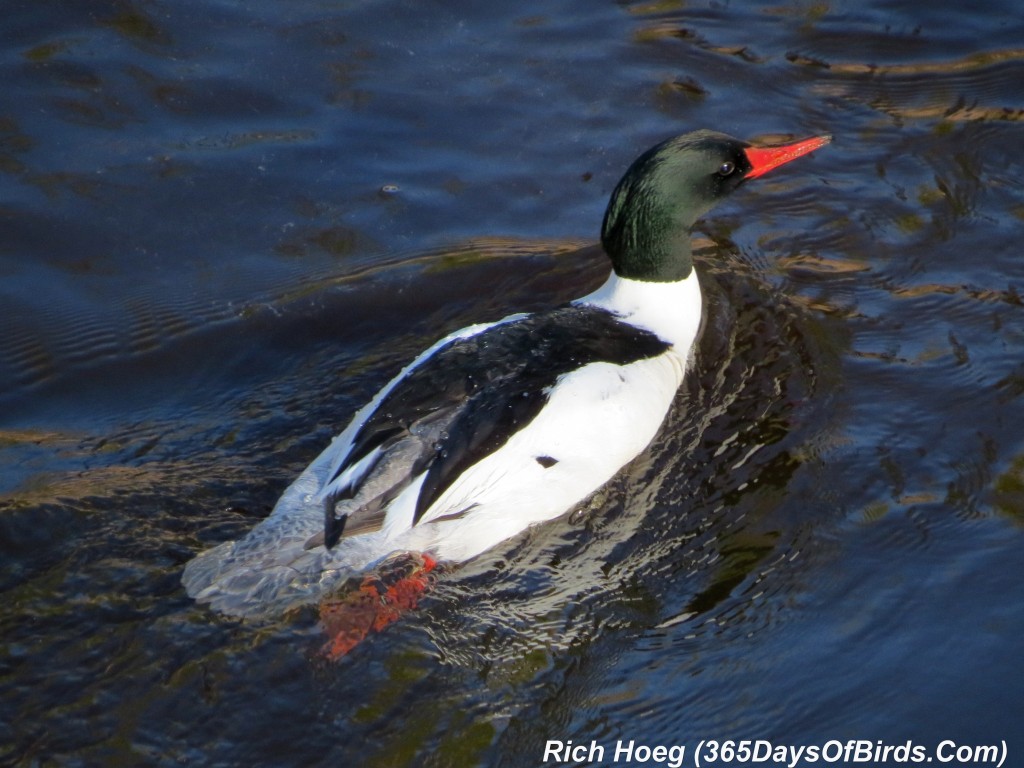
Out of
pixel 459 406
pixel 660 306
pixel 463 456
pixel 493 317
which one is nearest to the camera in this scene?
pixel 463 456

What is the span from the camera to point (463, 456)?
188 inches

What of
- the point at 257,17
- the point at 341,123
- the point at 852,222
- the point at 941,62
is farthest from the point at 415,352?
the point at 941,62

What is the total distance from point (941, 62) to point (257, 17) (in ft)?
14.9

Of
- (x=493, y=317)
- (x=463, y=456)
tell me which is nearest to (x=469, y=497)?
(x=463, y=456)

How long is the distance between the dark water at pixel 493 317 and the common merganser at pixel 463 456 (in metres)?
0.18

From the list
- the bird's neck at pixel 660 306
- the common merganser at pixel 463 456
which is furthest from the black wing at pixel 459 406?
the bird's neck at pixel 660 306

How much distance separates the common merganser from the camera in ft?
15.3

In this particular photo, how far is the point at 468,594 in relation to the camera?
4.80m

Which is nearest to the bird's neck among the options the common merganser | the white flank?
the common merganser

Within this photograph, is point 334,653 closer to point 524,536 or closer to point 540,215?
point 524,536

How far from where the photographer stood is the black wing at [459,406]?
4.72 meters

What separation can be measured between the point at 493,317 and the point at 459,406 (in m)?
1.50

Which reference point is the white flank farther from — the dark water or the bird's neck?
the bird's neck

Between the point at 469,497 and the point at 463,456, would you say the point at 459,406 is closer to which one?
the point at 463,456
